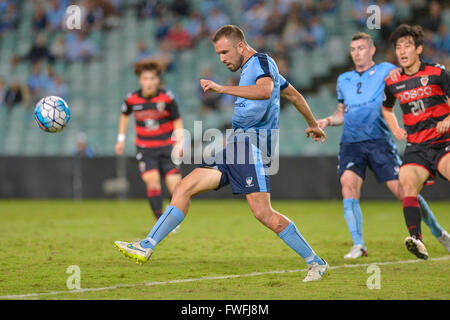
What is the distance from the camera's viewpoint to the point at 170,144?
10.2 m

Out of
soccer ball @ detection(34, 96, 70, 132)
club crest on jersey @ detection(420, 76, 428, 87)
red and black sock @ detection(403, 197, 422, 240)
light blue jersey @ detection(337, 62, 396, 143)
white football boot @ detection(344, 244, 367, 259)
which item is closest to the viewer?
red and black sock @ detection(403, 197, 422, 240)

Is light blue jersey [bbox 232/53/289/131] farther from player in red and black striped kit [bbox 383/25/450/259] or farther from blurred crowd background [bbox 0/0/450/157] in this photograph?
blurred crowd background [bbox 0/0/450/157]

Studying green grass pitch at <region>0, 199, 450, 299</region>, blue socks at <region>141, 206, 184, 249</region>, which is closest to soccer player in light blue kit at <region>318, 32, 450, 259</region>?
green grass pitch at <region>0, 199, 450, 299</region>

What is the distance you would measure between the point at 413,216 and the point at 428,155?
644 mm

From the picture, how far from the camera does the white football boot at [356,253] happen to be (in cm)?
732

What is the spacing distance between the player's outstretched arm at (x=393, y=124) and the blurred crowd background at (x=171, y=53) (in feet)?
32.7

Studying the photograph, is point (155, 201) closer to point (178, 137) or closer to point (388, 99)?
point (178, 137)

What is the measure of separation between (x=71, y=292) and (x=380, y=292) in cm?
232

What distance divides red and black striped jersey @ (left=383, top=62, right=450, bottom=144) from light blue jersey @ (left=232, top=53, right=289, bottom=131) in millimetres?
1785

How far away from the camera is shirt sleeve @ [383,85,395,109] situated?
735cm

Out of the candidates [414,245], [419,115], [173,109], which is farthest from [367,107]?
[173,109]

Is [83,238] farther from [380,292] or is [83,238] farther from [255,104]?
[380,292]

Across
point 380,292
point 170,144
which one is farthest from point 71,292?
point 170,144

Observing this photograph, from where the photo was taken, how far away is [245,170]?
227 inches
